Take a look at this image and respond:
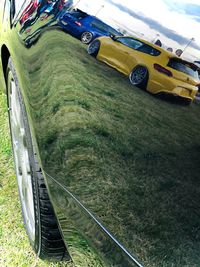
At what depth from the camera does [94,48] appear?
4.96 feet

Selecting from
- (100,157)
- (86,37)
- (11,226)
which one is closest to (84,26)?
(86,37)

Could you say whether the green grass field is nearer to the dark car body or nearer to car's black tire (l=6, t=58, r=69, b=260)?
the dark car body

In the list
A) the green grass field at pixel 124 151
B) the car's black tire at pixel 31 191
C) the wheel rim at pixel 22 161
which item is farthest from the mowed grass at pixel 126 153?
the wheel rim at pixel 22 161

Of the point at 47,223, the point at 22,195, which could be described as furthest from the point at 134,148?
the point at 22,195

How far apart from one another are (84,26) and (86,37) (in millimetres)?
49

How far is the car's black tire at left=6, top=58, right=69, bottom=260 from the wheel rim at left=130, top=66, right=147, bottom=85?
833 mm

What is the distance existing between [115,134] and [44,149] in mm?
543

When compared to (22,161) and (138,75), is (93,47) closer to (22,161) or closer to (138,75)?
(138,75)

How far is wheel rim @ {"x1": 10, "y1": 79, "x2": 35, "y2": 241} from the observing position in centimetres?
234

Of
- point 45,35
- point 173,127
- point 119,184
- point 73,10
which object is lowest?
point 119,184

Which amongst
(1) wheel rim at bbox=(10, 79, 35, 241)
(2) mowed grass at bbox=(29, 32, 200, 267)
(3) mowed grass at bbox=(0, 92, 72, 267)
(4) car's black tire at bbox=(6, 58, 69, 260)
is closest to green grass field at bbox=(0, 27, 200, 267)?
(2) mowed grass at bbox=(29, 32, 200, 267)

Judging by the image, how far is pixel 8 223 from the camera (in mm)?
2760

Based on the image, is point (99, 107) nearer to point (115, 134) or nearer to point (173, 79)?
point (115, 134)

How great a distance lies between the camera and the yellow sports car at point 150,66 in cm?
122
